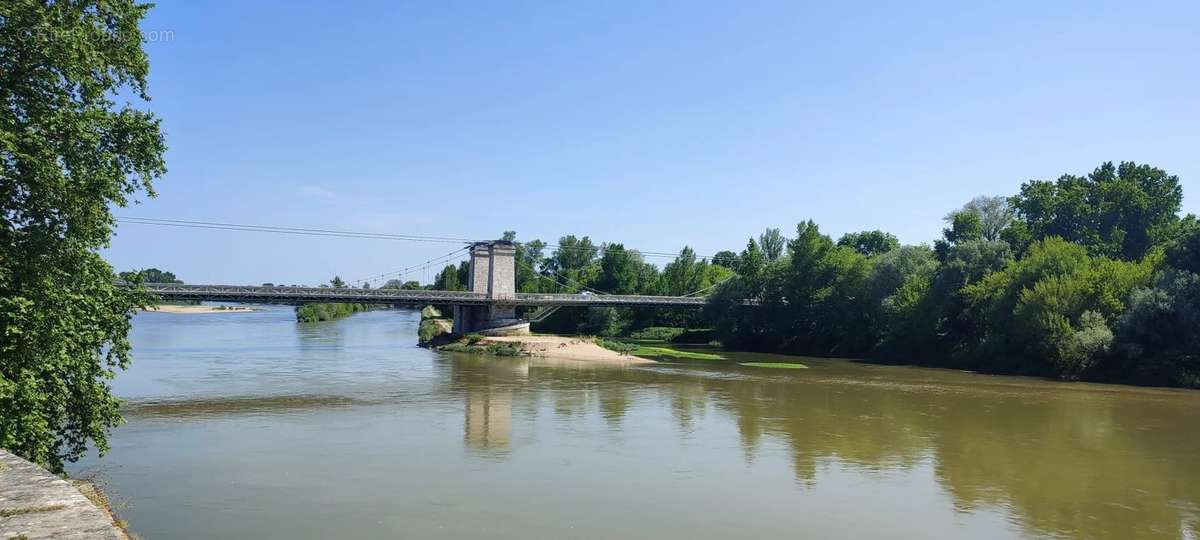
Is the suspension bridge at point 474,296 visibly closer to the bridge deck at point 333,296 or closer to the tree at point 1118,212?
the bridge deck at point 333,296

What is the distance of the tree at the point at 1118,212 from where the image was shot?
2844 inches

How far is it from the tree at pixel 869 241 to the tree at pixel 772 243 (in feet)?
29.9

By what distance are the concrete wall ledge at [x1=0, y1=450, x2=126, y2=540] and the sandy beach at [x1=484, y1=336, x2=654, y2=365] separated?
47277 mm

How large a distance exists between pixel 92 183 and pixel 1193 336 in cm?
4946

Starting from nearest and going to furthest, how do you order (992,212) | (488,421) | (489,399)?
1. (488,421)
2. (489,399)
3. (992,212)

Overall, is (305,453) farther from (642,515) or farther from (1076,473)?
(1076,473)

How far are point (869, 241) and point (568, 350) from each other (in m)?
65.8

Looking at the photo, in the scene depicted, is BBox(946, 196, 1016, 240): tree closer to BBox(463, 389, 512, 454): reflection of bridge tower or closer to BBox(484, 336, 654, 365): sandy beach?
BBox(484, 336, 654, 365): sandy beach

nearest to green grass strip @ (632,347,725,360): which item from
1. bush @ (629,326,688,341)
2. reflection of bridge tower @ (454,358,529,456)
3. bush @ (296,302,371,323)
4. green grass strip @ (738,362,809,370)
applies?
green grass strip @ (738,362,809,370)

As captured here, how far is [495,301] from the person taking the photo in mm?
69625

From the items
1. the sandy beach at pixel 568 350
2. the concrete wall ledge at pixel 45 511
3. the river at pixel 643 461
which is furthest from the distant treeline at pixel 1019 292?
the concrete wall ledge at pixel 45 511

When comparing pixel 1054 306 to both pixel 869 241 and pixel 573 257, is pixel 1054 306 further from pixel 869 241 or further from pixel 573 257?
pixel 573 257

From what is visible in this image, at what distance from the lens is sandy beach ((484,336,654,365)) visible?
2277 inches

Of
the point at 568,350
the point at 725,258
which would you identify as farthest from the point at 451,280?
the point at 568,350
